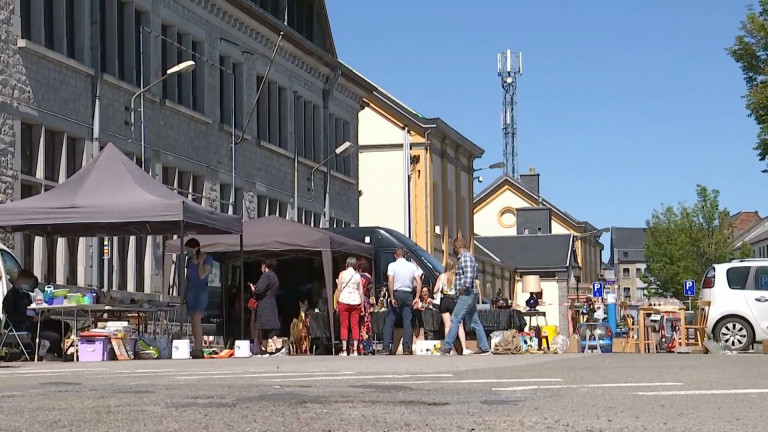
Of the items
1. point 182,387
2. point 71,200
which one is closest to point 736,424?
point 182,387

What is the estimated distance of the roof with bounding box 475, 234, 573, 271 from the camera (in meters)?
104

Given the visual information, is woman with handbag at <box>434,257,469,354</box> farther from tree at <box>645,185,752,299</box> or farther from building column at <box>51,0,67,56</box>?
tree at <box>645,185,752,299</box>

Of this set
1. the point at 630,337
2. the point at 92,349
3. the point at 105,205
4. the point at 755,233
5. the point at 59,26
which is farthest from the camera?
the point at 755,233

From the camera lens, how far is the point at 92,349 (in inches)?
851

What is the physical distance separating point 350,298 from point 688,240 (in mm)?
57152

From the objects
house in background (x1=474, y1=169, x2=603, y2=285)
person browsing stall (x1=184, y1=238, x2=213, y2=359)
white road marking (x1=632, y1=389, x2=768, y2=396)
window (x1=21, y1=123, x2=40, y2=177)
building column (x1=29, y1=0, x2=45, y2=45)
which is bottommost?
white road marking (x1=632, y1=389, x2=768, y2=396)

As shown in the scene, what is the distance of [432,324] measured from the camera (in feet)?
88.0

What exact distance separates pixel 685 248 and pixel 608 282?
16.0 metres

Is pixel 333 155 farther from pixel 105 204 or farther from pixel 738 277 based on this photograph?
pixel 105 204

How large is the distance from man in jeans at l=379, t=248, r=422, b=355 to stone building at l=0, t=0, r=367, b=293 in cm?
597

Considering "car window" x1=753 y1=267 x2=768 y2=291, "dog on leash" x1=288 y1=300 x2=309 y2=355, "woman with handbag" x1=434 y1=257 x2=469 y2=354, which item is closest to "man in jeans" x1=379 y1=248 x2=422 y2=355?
"woman with handbag" x1=434 y1=257 x2=469 y2=354

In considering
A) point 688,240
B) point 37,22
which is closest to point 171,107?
point 37,22

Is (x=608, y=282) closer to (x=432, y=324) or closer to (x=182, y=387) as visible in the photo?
(x=432, y=324)

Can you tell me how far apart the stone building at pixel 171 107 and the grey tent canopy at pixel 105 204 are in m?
2.57
